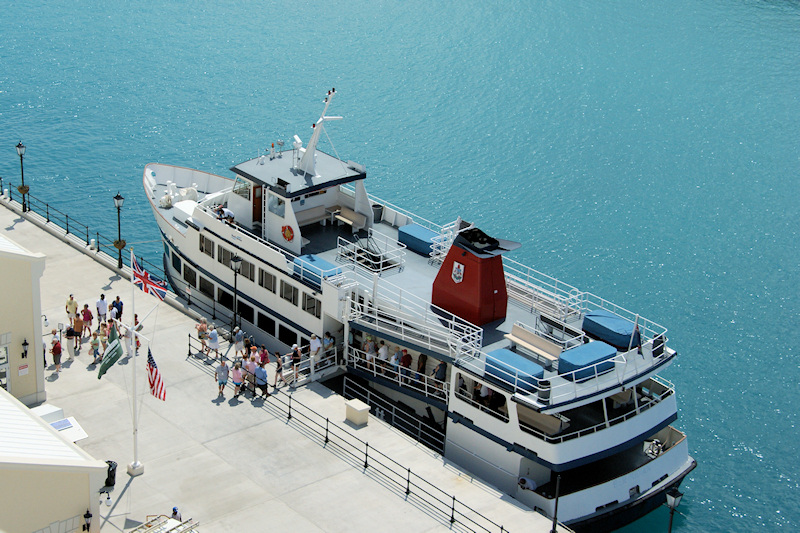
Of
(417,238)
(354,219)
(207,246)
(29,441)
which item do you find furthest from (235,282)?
(29,441)

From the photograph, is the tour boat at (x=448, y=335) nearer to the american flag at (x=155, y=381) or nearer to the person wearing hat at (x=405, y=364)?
the person wearing hat at (x=405, y=364)

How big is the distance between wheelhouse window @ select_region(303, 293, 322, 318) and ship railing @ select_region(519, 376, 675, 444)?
8160 mm

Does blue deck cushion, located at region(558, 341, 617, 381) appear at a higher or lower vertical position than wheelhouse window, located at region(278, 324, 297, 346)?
higher

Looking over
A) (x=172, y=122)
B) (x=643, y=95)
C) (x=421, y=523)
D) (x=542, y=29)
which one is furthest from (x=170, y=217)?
(x=542, y=29)

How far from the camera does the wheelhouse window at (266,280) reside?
3712 cm

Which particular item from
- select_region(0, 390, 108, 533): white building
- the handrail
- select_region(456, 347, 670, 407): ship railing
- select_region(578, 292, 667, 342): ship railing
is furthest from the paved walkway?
select_region(578, 292, 667, 342): ship railing

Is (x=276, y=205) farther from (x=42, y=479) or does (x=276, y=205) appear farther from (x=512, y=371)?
(x=42, y=479)

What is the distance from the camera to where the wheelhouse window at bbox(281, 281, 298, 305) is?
3631 cm

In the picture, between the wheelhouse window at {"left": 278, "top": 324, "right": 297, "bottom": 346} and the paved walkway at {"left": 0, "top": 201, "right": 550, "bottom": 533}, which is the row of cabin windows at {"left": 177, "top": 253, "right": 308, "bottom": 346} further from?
the paved walkway at {"left": 0, "top": 201, "right": 550, "bottom": 533}

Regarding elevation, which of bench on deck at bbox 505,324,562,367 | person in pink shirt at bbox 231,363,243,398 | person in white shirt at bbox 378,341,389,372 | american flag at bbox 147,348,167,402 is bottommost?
person in pink shirt at bbox 231,363,243,398

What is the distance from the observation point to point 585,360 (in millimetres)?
30797

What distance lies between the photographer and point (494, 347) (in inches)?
1289

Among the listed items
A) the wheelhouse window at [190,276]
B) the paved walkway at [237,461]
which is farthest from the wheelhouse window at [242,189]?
the paved walkway at [237,461]

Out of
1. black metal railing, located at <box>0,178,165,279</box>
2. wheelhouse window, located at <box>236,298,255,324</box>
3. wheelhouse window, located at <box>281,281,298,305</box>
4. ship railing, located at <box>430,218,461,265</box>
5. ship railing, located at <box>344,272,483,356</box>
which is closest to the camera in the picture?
ship railing, located at <box>344,272,483,356</box>
